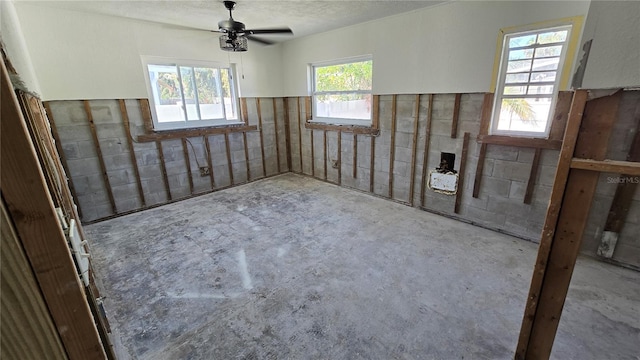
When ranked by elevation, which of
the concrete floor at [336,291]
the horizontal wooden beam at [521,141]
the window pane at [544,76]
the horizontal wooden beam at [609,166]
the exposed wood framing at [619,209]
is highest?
the window pane at [544,76]

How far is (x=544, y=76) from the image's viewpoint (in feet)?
9.75

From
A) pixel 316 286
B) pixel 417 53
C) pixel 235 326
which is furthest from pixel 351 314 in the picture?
pixel 417 53

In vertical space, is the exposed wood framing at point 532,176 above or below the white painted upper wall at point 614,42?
below

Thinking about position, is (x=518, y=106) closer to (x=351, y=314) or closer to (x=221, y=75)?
(x=351, y=314)

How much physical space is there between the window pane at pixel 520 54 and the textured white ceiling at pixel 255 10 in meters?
1.13

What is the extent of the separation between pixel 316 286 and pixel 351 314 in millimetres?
464

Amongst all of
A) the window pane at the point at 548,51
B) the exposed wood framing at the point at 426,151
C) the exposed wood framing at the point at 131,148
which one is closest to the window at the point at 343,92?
→ the exposed wood framing at the point at 426,151

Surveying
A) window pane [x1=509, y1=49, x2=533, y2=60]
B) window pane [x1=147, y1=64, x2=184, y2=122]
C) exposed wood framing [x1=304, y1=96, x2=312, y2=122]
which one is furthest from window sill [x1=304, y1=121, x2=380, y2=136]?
window pane [x1=147, y1=64, x2=184, y2=122]

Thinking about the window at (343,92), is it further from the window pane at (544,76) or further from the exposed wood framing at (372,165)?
the window pane at (544,76)

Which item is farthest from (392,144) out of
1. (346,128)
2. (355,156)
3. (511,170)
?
(511,170)

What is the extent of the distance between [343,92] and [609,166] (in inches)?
171

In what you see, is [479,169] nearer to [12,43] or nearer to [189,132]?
[12,43]

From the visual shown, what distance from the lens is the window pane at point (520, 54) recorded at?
9.99 ft

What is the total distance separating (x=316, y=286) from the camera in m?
2.63
